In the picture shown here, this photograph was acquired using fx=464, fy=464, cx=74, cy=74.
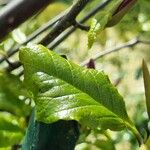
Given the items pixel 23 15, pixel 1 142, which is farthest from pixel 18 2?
pixel 1 142

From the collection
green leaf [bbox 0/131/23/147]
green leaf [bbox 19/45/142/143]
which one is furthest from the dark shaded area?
green leaf [bbox 0/131/23/147]

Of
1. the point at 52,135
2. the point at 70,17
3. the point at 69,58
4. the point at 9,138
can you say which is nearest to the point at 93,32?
the point at 70,17

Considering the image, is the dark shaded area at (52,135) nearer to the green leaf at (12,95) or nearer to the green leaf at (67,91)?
the green leaf at (67,91)

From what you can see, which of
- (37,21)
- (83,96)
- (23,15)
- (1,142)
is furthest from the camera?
(37,21)

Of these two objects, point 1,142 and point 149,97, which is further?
point 1,142

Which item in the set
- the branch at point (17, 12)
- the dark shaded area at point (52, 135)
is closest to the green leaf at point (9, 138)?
the dark shaded area at point (52, 135)

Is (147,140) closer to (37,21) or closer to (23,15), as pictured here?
(23,15)
